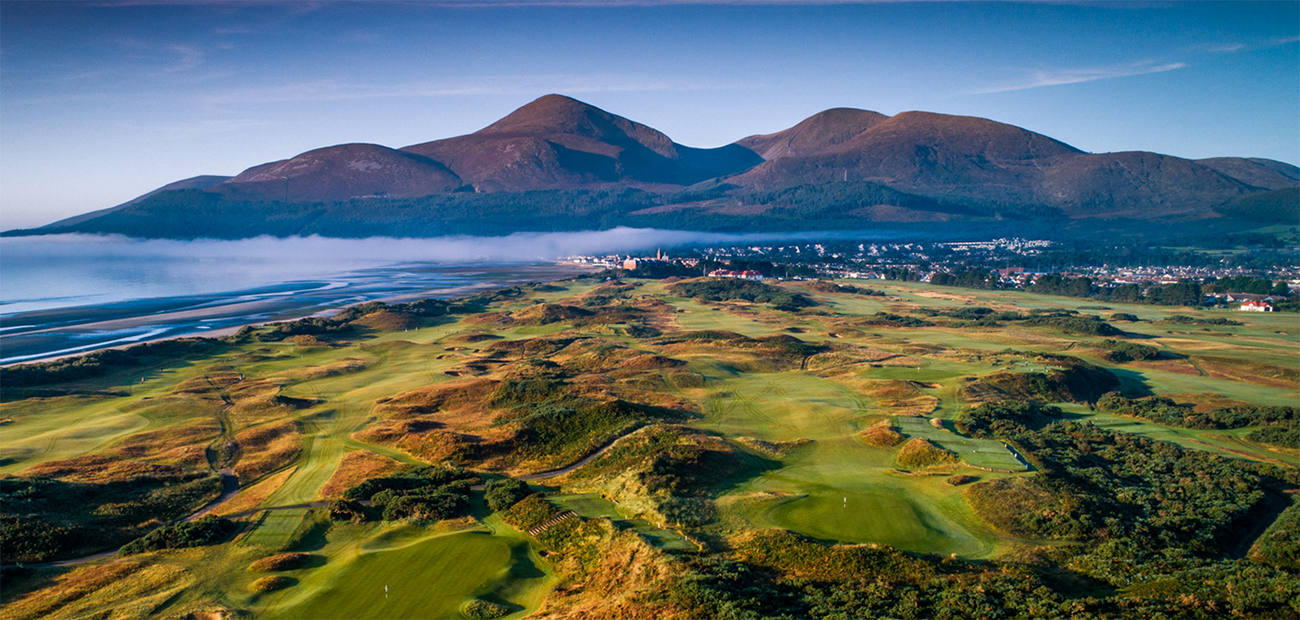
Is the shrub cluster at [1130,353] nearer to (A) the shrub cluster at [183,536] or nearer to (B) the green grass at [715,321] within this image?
(B) the green grass at [715,321]

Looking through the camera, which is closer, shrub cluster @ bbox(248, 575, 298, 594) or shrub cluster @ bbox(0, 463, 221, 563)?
shrub cluster @ bbox(248, 575, 298, 594)

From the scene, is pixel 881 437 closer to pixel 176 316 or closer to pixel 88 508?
pixel 88 508

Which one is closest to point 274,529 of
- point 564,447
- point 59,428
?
point 564,447

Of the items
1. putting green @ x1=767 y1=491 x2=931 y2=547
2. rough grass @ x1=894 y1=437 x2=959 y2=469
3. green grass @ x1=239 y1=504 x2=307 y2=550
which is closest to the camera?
green grass @ x1=239 y1=504 x2=307 y2=550

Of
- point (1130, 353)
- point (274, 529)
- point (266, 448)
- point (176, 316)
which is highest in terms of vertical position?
point (176, 316)

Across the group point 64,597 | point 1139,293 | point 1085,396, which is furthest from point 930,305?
point 64,597

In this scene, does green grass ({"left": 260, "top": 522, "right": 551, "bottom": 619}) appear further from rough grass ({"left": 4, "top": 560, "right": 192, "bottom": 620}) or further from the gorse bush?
rough grass ({"left": 4, "top": 560, "right": 192, "bottom": 620})

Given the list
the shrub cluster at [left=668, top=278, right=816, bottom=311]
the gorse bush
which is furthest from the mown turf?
the shrub cluster at [left=668, top=278, right=816, bottom=311]

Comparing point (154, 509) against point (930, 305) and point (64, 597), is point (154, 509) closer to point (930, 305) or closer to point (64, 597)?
point (64, 597)

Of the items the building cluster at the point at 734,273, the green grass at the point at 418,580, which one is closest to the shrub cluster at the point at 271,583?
the green grass at the point at 418,580
